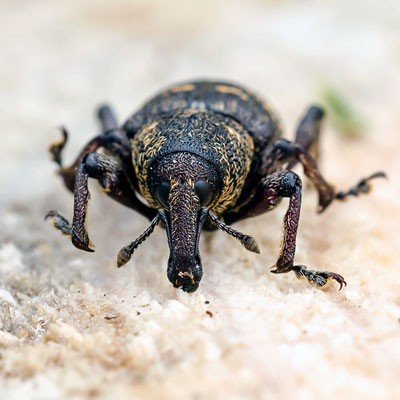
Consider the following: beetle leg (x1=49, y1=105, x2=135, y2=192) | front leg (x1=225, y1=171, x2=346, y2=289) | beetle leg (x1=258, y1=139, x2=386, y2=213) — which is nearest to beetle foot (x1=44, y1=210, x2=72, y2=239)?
beetle leg (x1=49, y1=105, x2=135, y2=192)

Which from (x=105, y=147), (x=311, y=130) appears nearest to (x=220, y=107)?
(x=311, y=130)

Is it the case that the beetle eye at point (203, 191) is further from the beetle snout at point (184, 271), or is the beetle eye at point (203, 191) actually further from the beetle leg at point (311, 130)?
the beetle leg at point (311, 130)

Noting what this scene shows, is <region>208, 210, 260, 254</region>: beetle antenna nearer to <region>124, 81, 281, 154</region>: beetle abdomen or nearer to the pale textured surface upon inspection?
the pale textured surface

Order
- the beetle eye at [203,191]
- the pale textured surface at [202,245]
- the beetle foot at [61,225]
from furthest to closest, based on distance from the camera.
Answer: the beetle foot at [61,225] → the beetle eye at [203,191] → the pale textured surface at [202,245]

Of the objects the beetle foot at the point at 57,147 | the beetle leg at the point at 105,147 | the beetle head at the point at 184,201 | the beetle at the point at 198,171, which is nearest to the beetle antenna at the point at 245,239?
the beetle at the point at 198,171

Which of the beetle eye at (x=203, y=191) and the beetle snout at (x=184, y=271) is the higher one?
the beetle eye at (x=203, y=191)

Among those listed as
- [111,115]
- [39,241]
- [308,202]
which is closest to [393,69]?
[308,202]

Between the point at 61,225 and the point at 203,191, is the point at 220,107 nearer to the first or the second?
the point at 203,191

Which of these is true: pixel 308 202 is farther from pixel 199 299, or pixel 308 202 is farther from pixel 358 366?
pixel 358 366
